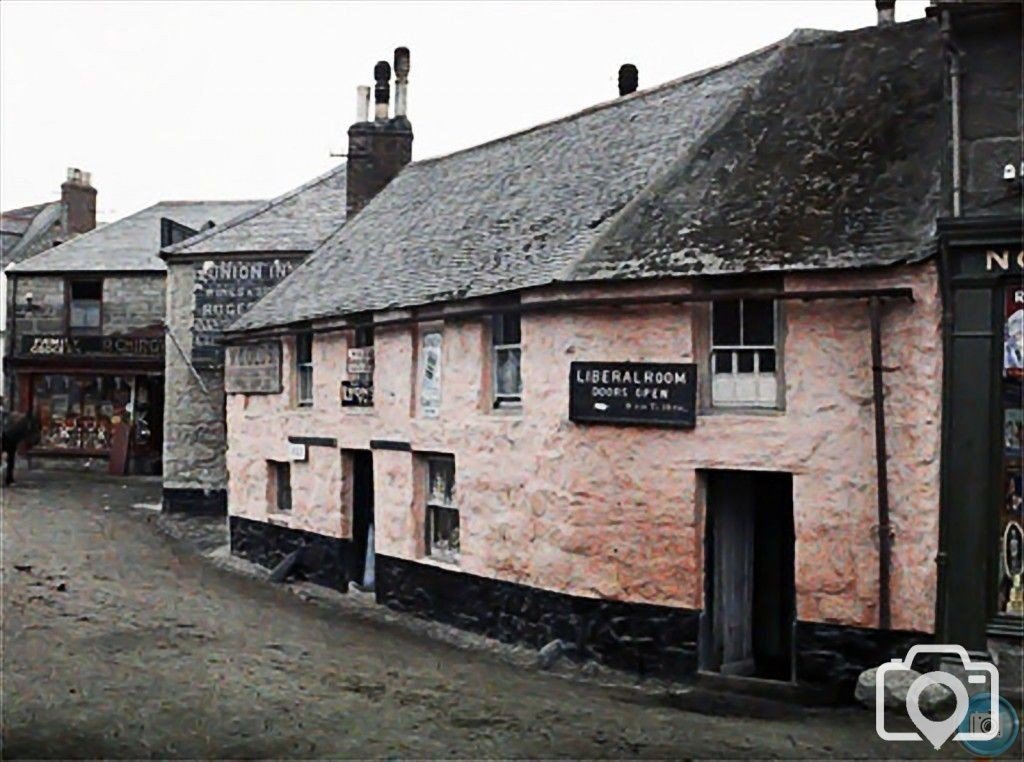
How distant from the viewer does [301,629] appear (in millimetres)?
14984

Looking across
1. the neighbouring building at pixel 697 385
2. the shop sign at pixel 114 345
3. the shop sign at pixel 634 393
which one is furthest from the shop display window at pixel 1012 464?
the shop sign at pixel 114 345

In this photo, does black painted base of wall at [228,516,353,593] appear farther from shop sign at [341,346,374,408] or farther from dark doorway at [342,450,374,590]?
shop sign at [341,346,374,408]

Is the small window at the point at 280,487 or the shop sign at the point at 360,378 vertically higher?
the shop sign at the point at 360,378

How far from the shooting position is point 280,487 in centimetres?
2102

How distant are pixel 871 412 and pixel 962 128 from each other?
2.76m

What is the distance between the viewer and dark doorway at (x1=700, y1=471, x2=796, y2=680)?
12.4 m

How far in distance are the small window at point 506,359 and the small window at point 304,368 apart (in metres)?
6.16

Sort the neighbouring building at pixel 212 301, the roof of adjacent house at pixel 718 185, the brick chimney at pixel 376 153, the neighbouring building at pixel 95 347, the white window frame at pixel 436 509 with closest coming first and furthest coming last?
the roof of adjacent house at pixel 718 185 → the white window frame at pixel 436 509 → the brick chimney at pixel 376 153 → the neighbouring building at pixel 212 301 → the neighbouring building at pixel 95 347

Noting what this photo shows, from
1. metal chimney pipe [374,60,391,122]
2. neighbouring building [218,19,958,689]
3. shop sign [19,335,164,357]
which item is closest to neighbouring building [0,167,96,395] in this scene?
shop sign [19,335,164,357]

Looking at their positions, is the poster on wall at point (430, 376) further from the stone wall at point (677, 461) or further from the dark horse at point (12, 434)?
the dark horse at point (12, 434)

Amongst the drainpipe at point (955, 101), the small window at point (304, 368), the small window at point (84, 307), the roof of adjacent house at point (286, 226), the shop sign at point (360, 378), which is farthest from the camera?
the small window at point (84, 307)

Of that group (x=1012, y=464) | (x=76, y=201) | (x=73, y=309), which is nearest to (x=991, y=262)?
(x=1012, y=464)

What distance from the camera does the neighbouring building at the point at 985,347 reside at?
10086 millimetres

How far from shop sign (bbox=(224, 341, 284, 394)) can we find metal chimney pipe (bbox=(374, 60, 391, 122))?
20.2 feet
